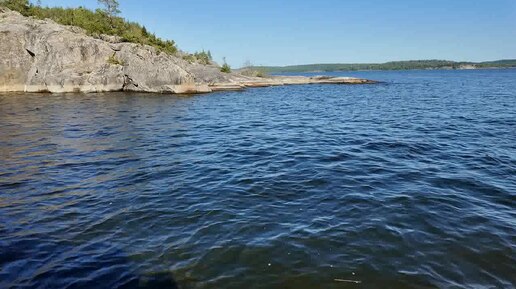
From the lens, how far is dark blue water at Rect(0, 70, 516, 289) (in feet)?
21.9

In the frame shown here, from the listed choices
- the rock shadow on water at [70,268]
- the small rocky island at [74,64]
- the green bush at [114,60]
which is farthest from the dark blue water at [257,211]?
the green bush at [114,60]

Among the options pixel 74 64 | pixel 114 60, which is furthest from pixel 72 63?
pixel 114 60

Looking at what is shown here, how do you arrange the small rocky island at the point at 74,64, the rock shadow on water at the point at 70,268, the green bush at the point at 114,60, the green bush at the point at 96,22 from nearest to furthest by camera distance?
the rock shadow on water at the point at 70,268 → the small rocky island at the point at 74,64 → the green bush at the point at 114,60 → the green bush at the point at 96,22

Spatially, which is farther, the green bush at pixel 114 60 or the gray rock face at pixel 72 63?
the green bush at pixel 114 60

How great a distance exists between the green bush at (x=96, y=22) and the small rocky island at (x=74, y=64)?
13.2 ft

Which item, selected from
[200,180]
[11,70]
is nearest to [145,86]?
[11,70]

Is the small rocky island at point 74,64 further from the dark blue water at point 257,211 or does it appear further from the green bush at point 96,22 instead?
the dark blue water at point 257,211

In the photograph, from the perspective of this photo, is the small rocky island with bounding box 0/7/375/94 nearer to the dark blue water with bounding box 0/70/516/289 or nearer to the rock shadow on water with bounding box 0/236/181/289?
the dark blue water with bounding box 0/70/516/289

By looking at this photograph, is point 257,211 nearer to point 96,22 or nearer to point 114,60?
point 114,60

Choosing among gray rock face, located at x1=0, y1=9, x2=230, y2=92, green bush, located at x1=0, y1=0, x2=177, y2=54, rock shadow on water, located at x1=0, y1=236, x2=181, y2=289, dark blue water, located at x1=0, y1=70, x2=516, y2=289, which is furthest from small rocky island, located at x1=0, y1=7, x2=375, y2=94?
rock shadow on water, located at x1=0, y1=236, x2=181, y2=289

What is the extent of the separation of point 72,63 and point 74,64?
0.93 feet

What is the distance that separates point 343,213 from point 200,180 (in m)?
5.44

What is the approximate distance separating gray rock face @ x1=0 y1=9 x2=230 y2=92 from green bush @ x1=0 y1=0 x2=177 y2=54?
487cm

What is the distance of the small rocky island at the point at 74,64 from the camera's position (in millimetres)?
46719
